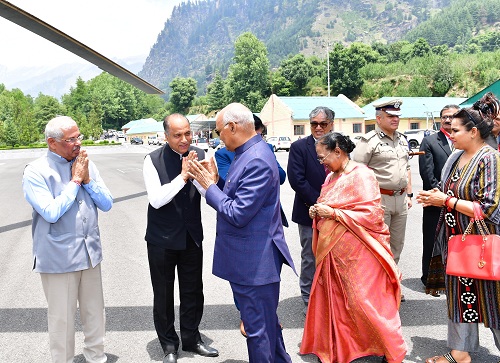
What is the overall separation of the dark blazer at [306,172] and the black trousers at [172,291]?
46.4 inches

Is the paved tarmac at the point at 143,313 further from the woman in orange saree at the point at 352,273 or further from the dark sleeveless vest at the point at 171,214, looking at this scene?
the dark sleeveless vest at the point at 171,214

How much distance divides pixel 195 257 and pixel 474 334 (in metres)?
2.14

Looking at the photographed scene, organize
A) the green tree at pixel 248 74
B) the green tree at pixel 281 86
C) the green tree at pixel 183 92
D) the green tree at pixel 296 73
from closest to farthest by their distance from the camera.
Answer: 1. the green tree at pixel 296 73
2. the green tree at pixel 281 86
3. the green tree at pixel 248 74
4. the green tree at pixel 183 92

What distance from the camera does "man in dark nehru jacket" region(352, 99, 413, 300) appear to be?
14.3ft

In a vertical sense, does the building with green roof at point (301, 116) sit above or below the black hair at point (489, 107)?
above

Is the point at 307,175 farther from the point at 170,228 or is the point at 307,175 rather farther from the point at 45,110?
the point at 45,110

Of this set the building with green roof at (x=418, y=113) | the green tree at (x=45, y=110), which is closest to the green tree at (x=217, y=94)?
the green tree at (x=45, y=110)

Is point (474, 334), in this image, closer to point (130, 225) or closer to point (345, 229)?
point (345, 229)

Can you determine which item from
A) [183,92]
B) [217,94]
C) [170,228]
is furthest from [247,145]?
[183,92]

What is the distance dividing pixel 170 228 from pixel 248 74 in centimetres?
7604

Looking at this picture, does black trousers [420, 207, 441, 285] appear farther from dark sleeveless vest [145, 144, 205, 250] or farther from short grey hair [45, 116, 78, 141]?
short grey hair [45, 116, 78, 141]

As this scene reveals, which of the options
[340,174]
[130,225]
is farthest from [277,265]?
[130,225]

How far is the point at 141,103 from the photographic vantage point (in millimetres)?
117250

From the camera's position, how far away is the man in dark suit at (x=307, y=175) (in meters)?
4.19
